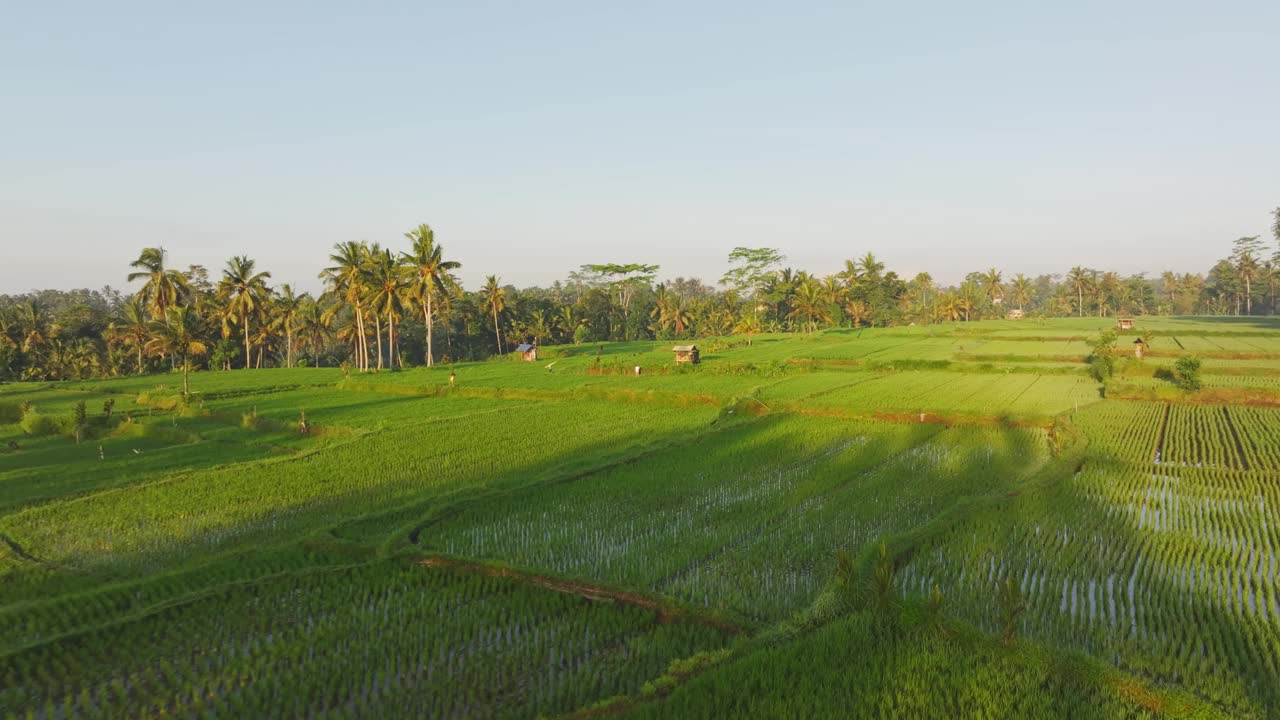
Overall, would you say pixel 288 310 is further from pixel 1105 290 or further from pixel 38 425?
pixel 1105 290

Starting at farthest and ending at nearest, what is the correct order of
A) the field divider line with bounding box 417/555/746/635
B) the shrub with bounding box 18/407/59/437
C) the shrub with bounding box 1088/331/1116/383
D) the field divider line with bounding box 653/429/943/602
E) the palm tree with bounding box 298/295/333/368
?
1. the palm tree with bounding box 298/295/333/368
2. the shrub with bounding box 1088/331/1116/383
3. the shrub with bounding box 18/407/59/437
4. the field divider line with bounding box 653/429/943/602
5. the field divider line with bounding box 417/555/746/635

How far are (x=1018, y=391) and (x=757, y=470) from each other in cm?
1600

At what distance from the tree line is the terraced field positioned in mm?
18955

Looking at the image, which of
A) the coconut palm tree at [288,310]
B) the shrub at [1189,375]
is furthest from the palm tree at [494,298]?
the shrub at [1189,375]

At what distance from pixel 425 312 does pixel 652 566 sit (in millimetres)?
35417

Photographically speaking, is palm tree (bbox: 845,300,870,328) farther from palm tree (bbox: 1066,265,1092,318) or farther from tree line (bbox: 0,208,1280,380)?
palm tree (bbox: 1066,265,1092,318)

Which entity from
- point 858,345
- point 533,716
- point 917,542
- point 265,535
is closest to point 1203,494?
point 917,542

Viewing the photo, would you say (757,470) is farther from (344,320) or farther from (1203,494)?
(344,320)

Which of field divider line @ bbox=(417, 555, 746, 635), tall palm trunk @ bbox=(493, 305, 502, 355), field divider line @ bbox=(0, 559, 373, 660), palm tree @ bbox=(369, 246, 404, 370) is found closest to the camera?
field divider line @ bbox=(0, 559, 373, 660)

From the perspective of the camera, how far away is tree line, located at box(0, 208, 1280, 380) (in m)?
38.8

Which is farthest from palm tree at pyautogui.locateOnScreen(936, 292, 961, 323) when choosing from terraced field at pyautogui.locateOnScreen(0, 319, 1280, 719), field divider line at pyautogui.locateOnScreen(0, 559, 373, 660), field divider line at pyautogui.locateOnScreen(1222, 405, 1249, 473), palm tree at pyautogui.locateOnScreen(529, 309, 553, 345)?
field divider line at pyautogui.locateOnScreen(0, 559, 373, 660)

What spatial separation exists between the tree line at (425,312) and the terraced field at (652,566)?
1895 cm

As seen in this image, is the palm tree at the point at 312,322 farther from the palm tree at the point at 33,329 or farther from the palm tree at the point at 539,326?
the palm tree at the point at 539,326

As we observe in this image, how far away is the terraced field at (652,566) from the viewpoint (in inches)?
246
